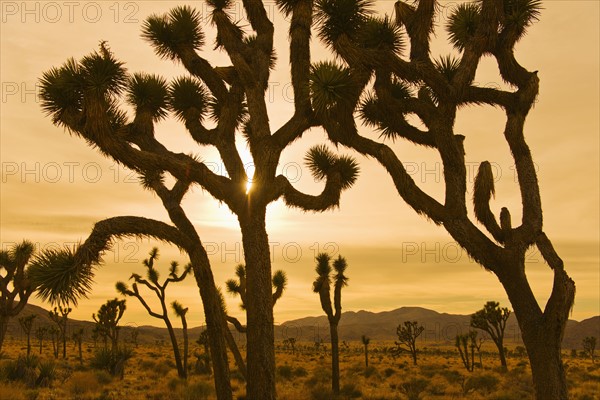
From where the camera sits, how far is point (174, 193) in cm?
1015

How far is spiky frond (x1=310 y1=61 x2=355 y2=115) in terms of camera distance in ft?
26.8

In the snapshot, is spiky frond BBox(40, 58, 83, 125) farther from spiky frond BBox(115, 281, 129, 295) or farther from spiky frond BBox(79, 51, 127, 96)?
spiky frond BBox(115, 281, 129, 295)

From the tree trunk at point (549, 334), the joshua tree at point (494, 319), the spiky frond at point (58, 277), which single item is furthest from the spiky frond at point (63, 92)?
the joshua tree at point (494, 319)

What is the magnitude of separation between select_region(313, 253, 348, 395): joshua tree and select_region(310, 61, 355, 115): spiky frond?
11480 millimetres

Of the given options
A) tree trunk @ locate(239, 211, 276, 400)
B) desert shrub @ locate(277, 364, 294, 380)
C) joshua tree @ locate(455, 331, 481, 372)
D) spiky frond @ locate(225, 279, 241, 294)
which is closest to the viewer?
tree trunk @ locate(239, 211, 276, 400)

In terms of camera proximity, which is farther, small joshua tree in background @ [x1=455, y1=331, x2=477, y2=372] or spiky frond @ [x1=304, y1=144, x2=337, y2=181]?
small joshua tree in background @ [x1=455, y1=331, x2=477, y2=372]

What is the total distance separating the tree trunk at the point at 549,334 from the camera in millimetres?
6859

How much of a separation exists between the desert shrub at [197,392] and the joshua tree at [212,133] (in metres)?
8.38

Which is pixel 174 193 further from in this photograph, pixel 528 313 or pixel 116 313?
pixel 116 313

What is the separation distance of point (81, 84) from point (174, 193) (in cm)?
271

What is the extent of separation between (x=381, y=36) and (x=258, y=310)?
5761 mm

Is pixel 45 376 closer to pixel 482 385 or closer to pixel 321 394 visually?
pixel 321 394

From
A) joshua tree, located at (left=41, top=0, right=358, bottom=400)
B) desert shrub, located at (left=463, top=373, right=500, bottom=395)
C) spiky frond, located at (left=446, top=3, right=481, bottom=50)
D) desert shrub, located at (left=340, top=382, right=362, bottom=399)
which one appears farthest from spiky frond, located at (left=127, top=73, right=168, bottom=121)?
desert shrub, located at (left=463, top=373, right=500, bottom=395)

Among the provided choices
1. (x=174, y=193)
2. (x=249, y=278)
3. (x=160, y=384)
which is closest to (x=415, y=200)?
(x=249, y=278)
